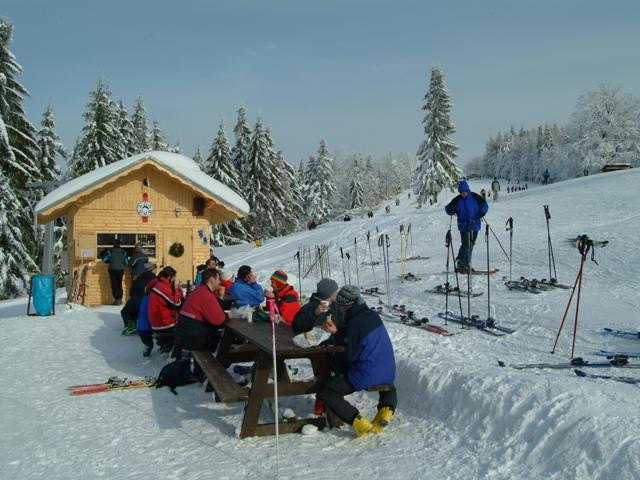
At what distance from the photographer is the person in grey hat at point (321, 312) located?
583 cm

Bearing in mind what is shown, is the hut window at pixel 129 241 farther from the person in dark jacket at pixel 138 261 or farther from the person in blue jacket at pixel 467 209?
the person in blue jacket at pixel 467 209

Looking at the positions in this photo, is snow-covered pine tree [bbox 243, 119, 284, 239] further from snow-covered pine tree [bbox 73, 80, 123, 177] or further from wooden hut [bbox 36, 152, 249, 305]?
wooden hut [bbox 36, 152, 249, 305]

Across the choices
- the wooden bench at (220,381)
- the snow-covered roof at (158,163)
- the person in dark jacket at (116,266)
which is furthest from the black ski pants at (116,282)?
the wooden bench at (220,381)

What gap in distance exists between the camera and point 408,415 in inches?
239

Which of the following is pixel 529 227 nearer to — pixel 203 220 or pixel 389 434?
pixel 203 220

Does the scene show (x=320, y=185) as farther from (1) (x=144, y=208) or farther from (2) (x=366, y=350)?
(2) (x=366, y=350)

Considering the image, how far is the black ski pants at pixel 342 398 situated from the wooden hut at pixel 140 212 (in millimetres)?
12194

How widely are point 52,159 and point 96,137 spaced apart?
310 centimetres

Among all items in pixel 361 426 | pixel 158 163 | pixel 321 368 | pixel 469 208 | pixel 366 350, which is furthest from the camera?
pixel 158 163

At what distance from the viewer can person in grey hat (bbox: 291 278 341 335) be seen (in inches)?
229

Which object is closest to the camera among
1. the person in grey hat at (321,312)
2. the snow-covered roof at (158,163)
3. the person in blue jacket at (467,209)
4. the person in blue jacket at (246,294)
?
the person in grey hat at (321,312)

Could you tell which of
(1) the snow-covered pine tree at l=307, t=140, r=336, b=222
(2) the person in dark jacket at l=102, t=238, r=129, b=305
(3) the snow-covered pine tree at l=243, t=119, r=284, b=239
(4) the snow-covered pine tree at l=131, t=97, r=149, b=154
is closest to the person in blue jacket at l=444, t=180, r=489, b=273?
(2) the person in dark jacket at l=102, t=238, r=129, b=305

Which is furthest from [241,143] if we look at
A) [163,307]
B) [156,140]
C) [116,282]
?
[163,307]

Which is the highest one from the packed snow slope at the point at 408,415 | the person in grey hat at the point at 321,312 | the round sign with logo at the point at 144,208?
the round sign with logo at the point at 144,208
